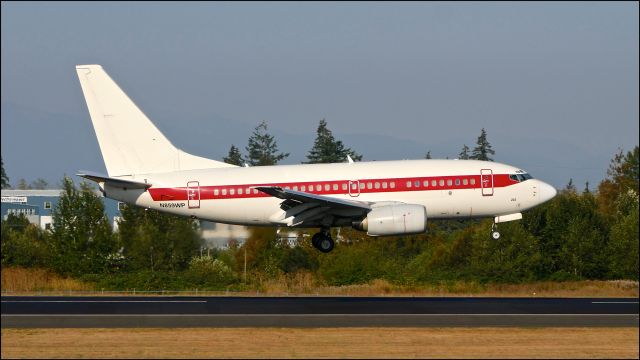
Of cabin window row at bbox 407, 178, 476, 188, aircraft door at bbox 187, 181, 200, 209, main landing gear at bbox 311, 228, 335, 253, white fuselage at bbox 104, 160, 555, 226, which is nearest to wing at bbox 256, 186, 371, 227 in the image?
white fuselage at bbox 104, 160, 555, 226

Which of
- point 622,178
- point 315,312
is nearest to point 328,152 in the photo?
point 622,178

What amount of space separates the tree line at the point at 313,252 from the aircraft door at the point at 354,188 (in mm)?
6214

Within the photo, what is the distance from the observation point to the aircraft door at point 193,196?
139 feet

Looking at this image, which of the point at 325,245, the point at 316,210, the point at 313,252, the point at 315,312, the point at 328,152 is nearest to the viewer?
the point at 315,312

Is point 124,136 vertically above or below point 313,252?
above

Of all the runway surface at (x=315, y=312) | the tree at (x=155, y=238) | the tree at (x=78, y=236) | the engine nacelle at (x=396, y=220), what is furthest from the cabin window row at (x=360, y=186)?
the tree at (x=78, y=236)

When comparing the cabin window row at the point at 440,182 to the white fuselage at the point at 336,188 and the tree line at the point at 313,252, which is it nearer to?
the white fuselage at the point at 336,188

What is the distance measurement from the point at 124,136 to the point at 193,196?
15.2 feet

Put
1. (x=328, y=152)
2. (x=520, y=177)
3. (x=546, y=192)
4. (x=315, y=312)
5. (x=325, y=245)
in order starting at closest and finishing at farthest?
(x=315, y=312) → (x=325, y=245) → (x=520, y=177) → (x=546, y=192) → (x=328, y=152)

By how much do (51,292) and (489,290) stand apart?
69.2 ft

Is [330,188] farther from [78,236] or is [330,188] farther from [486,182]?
[78,236]

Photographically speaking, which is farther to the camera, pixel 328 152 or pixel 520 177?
pixel 328 152

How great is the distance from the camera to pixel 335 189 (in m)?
42.0

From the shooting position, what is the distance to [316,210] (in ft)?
138
